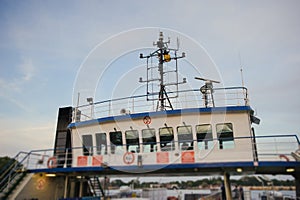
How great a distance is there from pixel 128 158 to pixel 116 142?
1359mm

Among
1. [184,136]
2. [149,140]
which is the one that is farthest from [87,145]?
[184,136]

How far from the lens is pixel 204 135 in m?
10.5

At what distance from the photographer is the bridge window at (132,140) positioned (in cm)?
1126

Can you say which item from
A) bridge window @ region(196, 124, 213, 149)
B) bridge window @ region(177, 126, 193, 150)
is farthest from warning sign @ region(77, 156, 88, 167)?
bridge window @ region(196, 124, 213, 149)

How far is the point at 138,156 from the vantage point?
1024 cm

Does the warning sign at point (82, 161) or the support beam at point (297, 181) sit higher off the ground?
the warning sign at point (82, 161)

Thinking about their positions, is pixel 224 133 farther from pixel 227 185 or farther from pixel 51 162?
pixel 51 162

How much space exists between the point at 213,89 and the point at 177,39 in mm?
4602

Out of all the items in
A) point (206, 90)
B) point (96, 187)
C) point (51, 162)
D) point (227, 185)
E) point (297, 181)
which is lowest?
point (96, 187)

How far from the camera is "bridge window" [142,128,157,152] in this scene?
36.0 ft

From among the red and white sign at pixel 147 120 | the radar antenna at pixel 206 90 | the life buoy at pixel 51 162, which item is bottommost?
the life buoy at pixel 51 162

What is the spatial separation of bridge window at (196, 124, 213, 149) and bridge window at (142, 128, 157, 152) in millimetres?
1954

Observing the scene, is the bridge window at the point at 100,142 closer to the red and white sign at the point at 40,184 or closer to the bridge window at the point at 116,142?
the bridge window at the point at 116,142

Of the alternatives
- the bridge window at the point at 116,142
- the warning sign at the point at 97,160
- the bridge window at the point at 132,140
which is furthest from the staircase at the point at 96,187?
the bridge window at the point at 132,140
